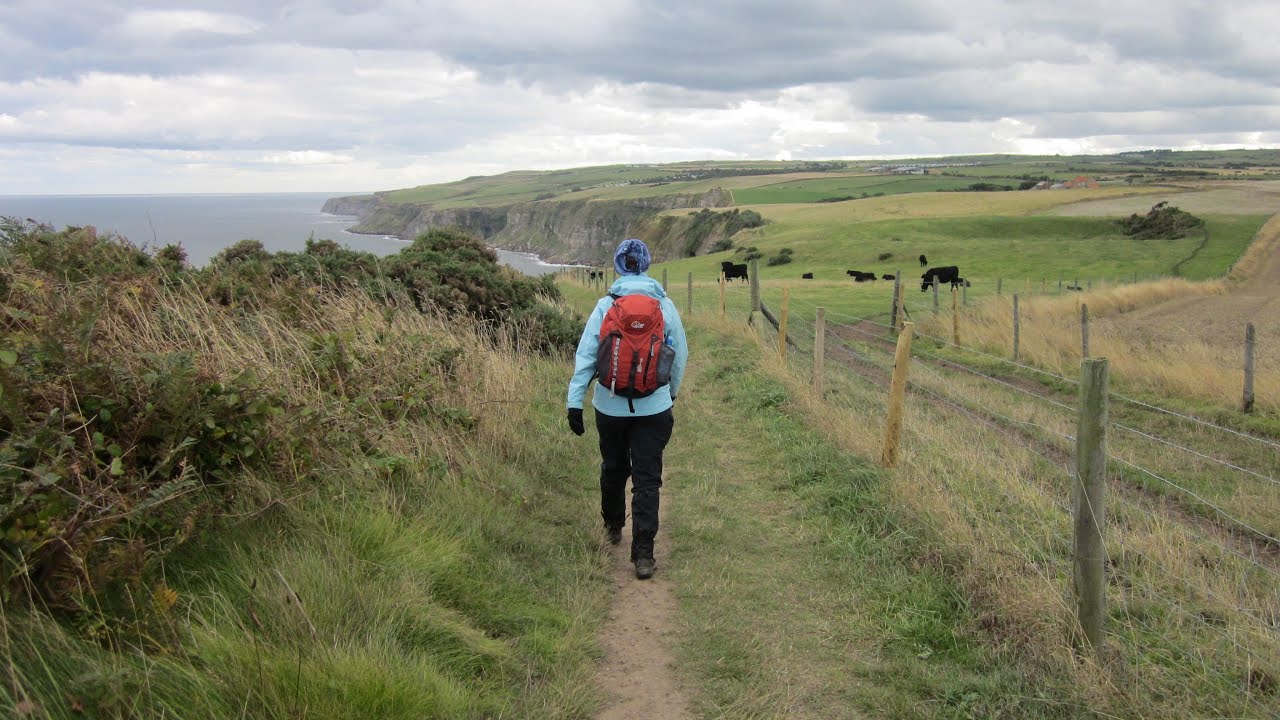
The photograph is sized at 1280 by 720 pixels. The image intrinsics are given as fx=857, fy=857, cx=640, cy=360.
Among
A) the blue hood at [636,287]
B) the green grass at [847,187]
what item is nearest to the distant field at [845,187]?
the green grass at [847,187]

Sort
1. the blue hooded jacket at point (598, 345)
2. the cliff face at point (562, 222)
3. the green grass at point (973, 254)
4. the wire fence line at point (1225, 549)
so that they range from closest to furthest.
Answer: the wire fence line at point (1225, 549) < the blue hooded jacket at point (598, 345) < the green grass at point (973, 254) < the cliff face at point (562, 222)

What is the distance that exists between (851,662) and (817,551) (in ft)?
5.03

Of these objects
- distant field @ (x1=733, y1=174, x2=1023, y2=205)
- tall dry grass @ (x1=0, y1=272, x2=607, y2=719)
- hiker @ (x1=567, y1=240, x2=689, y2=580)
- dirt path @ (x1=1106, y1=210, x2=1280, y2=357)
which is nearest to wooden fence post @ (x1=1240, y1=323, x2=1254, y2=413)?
dirt path @ (x1=1106, y1=210, x2=1280, y2=357)

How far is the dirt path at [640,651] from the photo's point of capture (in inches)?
155

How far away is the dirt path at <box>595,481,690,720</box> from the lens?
3.94 metres

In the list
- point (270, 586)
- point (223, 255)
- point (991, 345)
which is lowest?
point (991, 345)

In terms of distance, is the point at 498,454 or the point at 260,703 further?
the point at 498,454

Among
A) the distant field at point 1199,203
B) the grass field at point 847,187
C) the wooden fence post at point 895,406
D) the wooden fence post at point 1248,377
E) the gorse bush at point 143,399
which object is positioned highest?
the grass field at point 847,187

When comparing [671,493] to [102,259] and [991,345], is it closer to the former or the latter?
[102,259]

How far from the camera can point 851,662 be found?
14.0 ft

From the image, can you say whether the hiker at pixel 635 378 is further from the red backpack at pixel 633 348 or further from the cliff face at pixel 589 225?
the cliff face at pixel 589 225

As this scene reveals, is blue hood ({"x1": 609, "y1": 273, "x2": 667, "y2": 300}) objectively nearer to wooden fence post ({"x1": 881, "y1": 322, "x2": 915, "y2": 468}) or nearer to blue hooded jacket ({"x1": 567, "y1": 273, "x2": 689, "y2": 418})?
blue hooded jacket ({"x1": 567, "y1": 273, "x2": 689, "y2": 418})

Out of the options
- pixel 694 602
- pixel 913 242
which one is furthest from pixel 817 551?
pixel 913 242

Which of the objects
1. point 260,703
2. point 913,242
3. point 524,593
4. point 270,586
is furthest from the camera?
point 913,242
